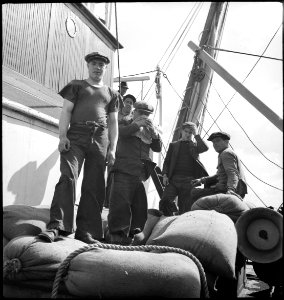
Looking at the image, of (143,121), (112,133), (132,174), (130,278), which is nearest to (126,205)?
(132,174)

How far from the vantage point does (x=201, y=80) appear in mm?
9203

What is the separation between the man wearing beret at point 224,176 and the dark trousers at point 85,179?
135 cm

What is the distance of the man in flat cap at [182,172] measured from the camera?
4566 mm

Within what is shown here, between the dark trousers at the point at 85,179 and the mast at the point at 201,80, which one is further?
the mast at the point at 201,80

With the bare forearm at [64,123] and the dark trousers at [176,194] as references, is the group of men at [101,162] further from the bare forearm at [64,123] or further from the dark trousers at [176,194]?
the dark trousers at [176,194]

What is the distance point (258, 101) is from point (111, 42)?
5.63 meters

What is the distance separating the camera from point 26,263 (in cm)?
224

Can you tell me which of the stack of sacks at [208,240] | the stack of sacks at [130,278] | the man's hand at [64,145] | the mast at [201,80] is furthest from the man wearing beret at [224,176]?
the mast at [201,80]

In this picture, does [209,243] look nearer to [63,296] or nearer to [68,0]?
[63,296]

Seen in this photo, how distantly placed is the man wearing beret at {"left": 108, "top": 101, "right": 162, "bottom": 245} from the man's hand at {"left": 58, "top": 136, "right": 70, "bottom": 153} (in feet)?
2.22

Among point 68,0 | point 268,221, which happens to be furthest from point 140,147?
point 68,0

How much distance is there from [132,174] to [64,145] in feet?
2.56

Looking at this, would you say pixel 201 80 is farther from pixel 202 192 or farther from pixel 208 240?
pixel 208 240

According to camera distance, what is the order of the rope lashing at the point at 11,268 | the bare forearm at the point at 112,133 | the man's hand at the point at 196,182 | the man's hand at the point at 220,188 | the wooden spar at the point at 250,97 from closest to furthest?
the wooden spar at the point at 250,97, the rope lashing at the point at 11,268, the bare forearm at the point at 112,133, the man's hand at the point at 220,188, the man's hand at the point at 196,182
